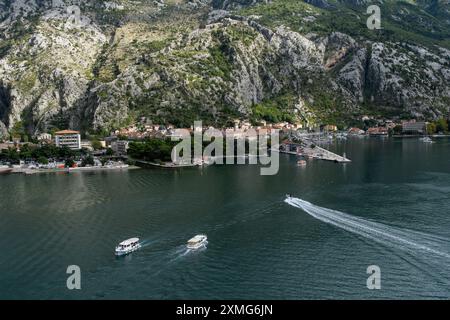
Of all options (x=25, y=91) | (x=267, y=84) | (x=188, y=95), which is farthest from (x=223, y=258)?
(x=267, y=84)

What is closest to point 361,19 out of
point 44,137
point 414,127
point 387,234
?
point 414,127

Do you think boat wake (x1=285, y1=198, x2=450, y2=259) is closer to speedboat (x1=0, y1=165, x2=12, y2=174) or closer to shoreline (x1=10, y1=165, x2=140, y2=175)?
shoreline (x1=10, y1=165, x2=140, y2=175)

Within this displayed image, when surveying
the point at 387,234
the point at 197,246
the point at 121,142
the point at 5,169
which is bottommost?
the point at 197,246

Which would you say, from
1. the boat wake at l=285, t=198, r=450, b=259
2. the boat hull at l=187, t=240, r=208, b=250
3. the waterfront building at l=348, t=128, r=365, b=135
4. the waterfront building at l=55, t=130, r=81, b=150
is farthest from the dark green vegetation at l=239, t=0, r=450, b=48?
the boat hull at l=187, t=240, r=208, b=250

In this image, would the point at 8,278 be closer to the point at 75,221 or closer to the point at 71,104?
the point at 75,221

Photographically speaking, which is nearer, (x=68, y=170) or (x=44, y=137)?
(x=68, y=170)

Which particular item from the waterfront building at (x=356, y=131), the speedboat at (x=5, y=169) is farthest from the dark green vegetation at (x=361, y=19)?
the speedboat at (x=5, y=169)

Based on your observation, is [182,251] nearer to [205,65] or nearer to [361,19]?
[205,65]
